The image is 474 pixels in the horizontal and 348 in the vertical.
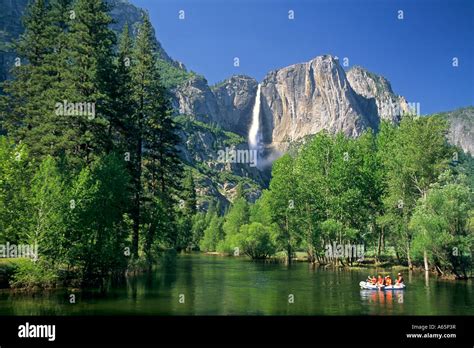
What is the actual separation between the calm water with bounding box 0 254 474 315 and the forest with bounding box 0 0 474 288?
3786mm

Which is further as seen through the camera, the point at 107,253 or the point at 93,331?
→ the point at 107,253

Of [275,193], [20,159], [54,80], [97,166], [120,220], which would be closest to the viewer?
[20,159]

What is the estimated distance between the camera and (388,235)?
67.0m

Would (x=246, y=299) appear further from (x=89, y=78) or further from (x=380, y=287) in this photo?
(x=89, y=78)

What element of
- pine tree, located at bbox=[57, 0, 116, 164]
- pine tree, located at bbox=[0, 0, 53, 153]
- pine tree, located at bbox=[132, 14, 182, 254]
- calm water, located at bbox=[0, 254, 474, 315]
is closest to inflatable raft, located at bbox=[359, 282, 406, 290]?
calm water, located at bbox=[0, 254, 474, 315]

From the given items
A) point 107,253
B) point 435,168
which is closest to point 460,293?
point 435,168

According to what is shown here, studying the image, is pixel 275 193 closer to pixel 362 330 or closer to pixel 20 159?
pixel 20 159

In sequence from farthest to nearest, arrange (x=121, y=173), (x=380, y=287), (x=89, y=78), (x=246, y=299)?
(x=89, y=78), (x=121, y=173), (x=380, y=287), (x=246, y=299)

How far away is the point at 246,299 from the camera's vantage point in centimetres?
2992

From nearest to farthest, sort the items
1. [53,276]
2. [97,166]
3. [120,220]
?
[53,276]
[97,166]
[120,220]

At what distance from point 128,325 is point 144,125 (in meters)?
39.6

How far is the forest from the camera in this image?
1227 inches

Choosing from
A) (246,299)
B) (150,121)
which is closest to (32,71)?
(150,121)

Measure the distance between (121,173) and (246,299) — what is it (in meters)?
15.0
